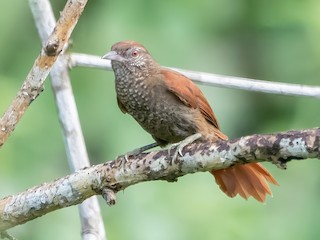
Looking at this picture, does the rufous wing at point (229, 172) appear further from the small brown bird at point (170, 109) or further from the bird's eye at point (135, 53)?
the bird's eye at point (135, 53)

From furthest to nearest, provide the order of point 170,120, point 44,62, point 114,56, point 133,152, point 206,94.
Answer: point 206,94
point 114,56
point 170,120
point 133,152
point 44,62

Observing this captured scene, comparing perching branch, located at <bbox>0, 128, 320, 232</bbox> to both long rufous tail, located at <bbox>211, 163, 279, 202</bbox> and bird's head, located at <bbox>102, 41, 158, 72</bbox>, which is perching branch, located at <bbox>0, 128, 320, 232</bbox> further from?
bird's head, located at <bbox>102, 41, 158, 72</bbox>

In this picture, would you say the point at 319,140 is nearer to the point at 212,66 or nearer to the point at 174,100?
the point at 174,100

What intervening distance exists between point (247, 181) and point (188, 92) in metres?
0.45

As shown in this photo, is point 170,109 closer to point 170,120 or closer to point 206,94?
point 170,120

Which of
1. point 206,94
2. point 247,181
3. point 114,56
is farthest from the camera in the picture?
point 206,94

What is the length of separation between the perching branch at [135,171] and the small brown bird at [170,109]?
63cm

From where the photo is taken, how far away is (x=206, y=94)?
5086mm

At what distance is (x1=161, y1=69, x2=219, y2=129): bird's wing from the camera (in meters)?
4.50

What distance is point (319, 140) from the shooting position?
3.30 metres

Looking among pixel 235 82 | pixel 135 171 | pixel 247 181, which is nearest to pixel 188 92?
pixel 235 82

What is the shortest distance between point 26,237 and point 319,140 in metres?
1.90

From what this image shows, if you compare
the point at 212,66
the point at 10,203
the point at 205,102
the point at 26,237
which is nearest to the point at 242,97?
the point at 212,66

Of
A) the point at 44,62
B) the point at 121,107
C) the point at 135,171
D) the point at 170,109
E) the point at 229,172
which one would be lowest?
the point at 135,171
